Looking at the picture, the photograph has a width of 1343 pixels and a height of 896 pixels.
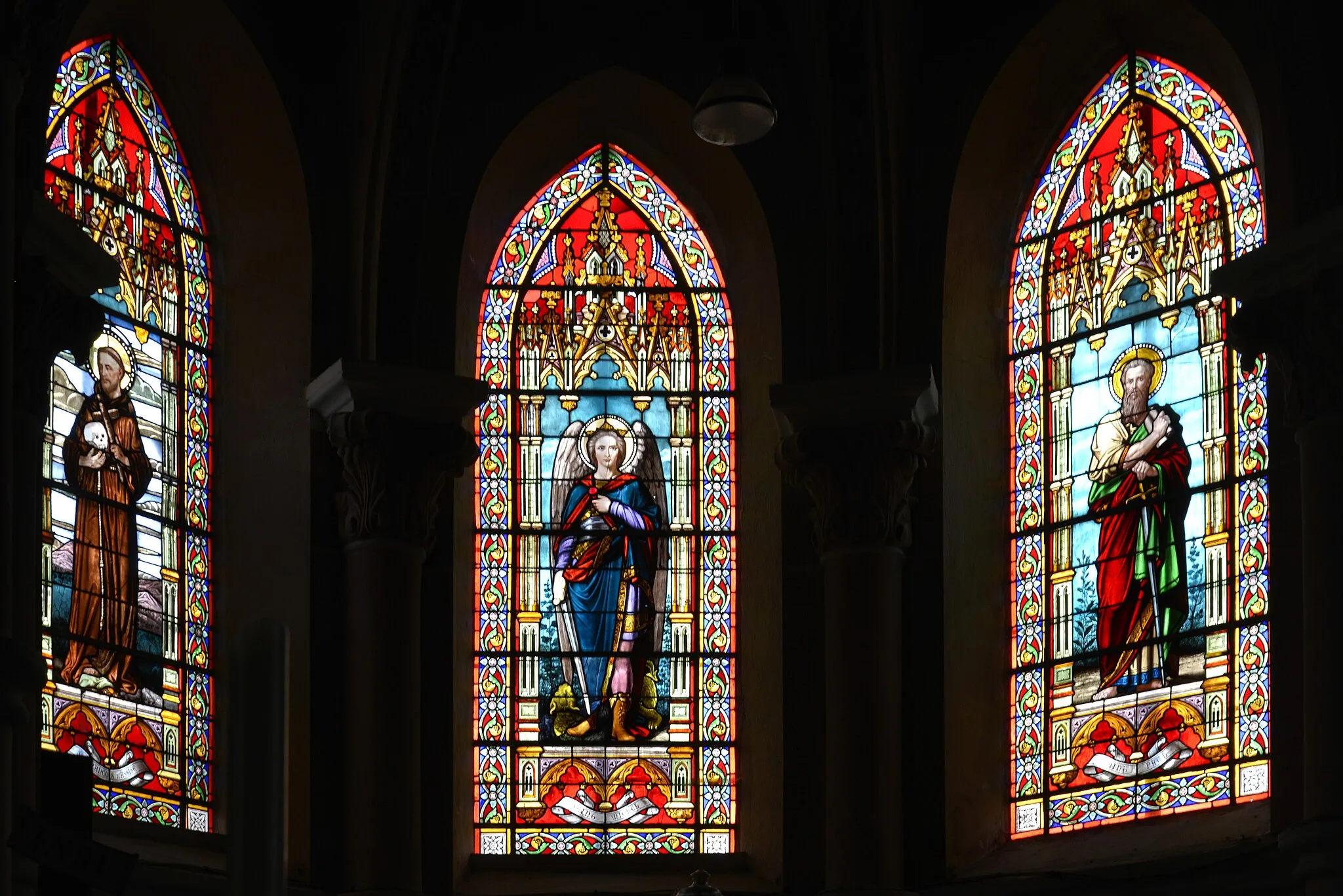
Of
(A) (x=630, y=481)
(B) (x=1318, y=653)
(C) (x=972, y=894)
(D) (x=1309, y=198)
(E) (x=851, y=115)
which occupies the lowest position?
(C) (x=972, y=894)

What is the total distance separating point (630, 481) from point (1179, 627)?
3069 mm

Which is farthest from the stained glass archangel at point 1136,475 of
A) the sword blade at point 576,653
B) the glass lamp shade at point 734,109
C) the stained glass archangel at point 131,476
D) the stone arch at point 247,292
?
the stained glass archangel at point 131,476

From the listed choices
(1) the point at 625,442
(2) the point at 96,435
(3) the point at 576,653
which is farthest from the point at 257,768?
(1) the point at 625,442

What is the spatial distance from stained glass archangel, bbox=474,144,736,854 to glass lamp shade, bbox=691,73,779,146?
8.78ft

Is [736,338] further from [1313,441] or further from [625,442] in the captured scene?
[1313,441]

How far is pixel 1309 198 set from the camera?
9750mm

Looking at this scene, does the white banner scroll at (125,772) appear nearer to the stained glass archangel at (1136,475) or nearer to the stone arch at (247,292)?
the stone arch at (247,292)

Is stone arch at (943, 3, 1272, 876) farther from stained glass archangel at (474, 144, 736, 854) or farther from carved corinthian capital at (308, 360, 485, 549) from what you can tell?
carved corinthian capital at (308, 360, 485, 549)

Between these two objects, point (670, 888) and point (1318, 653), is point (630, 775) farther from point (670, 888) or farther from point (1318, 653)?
point (1318, 653)

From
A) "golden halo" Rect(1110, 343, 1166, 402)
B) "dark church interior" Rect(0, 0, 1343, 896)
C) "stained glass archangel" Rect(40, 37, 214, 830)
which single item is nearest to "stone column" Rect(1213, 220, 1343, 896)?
"dark church interior" Rect(0, 0, 1343, 896)

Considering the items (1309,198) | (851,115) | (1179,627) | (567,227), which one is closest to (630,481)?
(567,227)

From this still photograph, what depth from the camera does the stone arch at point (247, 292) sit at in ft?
36.3

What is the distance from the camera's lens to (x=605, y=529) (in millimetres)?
11758

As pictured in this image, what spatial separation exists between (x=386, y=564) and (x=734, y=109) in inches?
117
